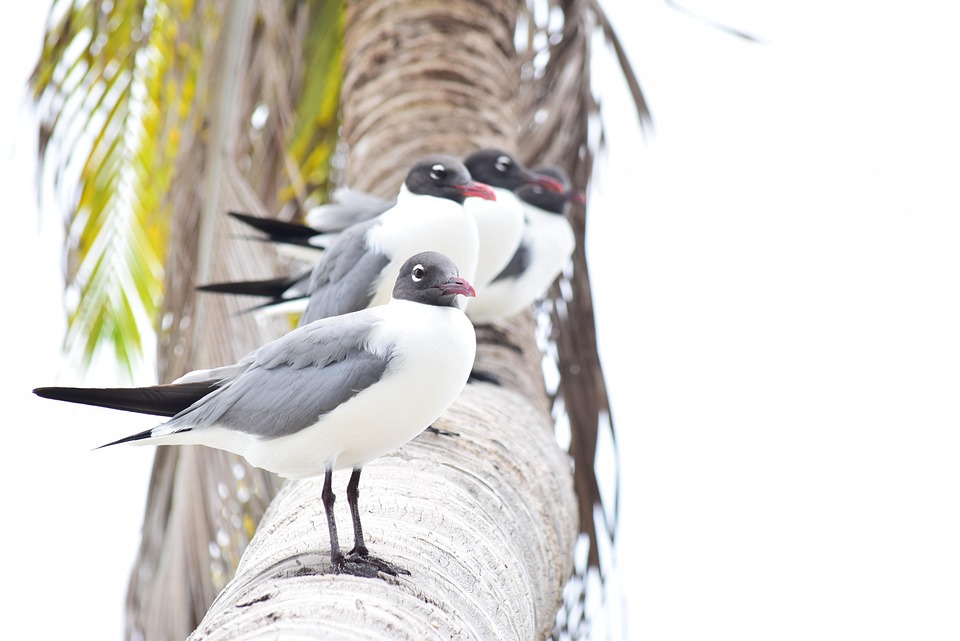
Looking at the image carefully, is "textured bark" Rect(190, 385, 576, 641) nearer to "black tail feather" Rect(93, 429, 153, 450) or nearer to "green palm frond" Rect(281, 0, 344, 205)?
"black tail feather" Rect(93, 429, 153, 450)

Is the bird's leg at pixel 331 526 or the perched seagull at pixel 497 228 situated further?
the perched seagull at pixel 497 228

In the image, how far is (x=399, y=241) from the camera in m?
3.74

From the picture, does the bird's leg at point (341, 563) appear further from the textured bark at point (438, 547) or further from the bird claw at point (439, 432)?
the bird claw at point (439, 432)

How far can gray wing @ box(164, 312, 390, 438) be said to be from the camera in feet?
8.69

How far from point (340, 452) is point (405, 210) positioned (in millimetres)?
1363

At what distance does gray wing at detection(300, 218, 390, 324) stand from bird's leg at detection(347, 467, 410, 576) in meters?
1.06

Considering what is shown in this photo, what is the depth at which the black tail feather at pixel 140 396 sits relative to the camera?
2580 mm

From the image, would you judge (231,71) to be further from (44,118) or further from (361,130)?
(44,118)

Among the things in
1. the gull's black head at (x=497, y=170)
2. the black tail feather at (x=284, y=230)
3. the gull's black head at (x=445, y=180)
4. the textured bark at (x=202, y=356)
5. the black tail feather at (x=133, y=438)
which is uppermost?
the gull's black head at (x=445, y=180)

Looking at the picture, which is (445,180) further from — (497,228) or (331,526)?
(331,526)

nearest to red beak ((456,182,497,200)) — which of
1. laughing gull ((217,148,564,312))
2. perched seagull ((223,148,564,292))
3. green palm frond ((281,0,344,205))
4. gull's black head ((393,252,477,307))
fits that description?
laughing gull ((217,148,564,312))

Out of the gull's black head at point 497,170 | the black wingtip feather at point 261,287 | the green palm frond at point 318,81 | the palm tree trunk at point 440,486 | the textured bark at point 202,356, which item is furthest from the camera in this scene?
the green palm frond at point 318,81

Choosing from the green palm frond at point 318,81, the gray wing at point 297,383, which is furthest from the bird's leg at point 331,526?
the green palm frond at point 318,81

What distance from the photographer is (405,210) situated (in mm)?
3855
